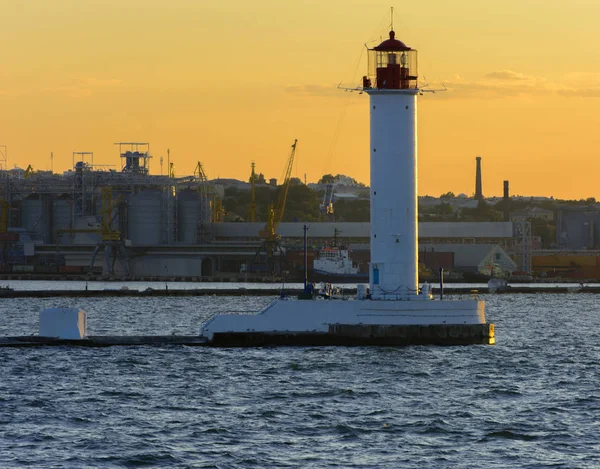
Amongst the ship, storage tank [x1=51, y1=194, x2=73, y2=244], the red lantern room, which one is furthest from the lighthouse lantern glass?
storage tank [x1=51, y1=194, x2=73, y2=244]

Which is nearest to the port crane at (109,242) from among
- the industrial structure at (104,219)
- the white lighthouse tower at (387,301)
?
the industrial structure at (104,219)

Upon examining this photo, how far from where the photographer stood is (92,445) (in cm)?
3491

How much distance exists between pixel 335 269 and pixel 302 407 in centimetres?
11266

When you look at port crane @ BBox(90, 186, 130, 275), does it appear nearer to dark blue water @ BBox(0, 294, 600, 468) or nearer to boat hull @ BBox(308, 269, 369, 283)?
boat hull @ BBox(308, 269, 369, 283)

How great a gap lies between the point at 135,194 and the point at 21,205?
18.4 meters

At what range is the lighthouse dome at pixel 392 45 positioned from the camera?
54.5 meters

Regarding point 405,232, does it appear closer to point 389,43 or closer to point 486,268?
point 389,43

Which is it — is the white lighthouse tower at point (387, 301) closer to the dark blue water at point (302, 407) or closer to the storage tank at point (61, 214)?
the dark blue water at point (302, 407)

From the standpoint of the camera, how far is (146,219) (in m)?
176

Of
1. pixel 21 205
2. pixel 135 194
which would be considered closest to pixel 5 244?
pixel 21 205

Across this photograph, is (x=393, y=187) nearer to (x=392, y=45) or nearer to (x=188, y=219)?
(x=392, y=45)

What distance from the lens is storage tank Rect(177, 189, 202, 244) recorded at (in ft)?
585

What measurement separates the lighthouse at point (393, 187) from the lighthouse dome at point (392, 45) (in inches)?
51.8

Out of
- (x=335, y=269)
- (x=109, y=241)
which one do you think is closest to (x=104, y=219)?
(x=109, y=241)
